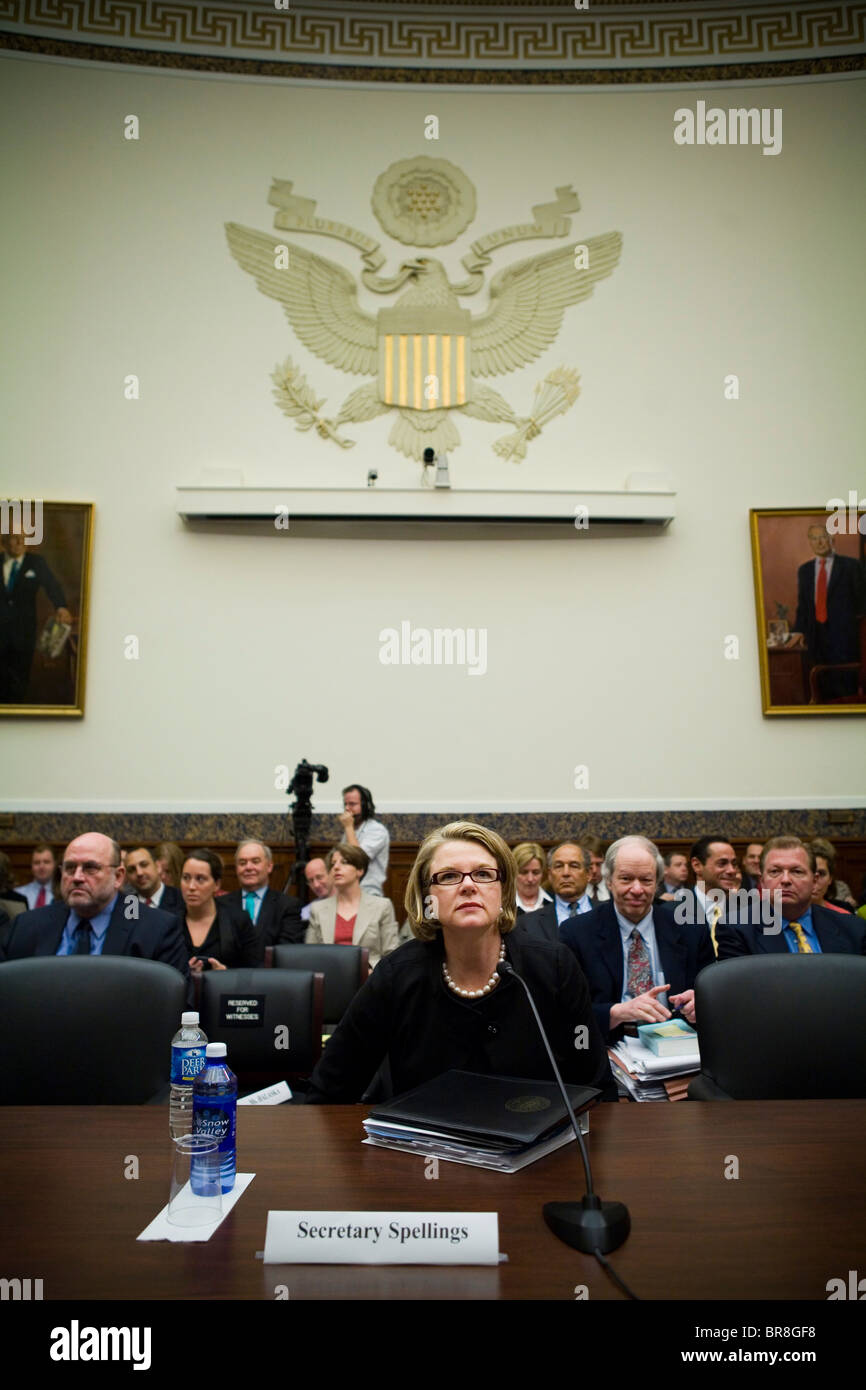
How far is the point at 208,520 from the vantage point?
8398 millimetres

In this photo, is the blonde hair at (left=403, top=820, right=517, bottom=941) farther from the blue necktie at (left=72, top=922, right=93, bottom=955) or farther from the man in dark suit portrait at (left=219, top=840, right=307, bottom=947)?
the man in dark suit portrait at (left=219, top=840, right=307, bottom=947)

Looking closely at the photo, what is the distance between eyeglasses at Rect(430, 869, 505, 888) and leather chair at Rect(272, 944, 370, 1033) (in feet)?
5.44

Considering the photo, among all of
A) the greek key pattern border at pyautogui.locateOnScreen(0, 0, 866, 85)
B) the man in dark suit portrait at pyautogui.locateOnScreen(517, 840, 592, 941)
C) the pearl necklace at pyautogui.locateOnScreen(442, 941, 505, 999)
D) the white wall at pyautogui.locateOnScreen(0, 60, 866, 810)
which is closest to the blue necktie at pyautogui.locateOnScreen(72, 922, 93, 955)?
the pearl necklace at pyautogui.locateOnScreen(442, 941, 505, 999)

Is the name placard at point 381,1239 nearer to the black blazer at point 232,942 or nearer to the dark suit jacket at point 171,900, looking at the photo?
the black blazer at point 232,942

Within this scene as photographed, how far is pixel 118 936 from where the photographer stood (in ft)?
11.5

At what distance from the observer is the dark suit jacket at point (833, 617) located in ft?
27.7

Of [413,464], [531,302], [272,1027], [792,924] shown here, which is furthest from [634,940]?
[531,302]

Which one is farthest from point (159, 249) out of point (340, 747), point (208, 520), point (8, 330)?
point (340, 747)

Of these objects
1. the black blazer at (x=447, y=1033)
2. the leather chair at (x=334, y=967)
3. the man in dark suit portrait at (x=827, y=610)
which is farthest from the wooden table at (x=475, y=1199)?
the man in dark suit portrait at (x=827, y=610)

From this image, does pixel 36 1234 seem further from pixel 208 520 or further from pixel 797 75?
pixel 797 75

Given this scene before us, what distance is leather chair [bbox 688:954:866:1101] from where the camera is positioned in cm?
242

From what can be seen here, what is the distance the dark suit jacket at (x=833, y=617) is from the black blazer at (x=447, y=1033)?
7092 millimetres

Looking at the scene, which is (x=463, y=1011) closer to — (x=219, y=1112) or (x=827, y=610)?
(x=219, y=1112)

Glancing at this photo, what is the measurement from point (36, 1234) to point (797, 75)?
10.9 m
